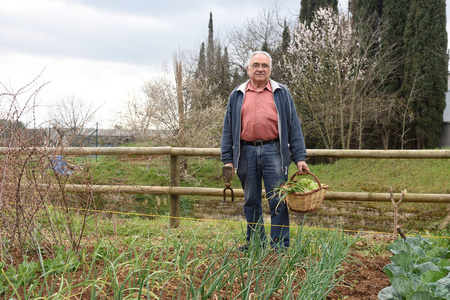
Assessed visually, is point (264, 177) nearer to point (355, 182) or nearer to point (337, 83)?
point (355, 182)

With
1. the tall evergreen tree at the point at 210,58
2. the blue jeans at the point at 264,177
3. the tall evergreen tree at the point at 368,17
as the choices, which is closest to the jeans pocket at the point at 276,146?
the blue jeans at the point at 264,177

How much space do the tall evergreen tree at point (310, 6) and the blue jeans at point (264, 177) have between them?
15.6 m

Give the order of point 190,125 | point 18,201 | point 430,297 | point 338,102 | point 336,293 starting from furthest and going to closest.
Answer: point 338,102 → point 190,125 → point 18,201 → point 336,293 → point 430,297

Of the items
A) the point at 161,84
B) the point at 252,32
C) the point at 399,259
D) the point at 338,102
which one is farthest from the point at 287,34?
the point at 399,259

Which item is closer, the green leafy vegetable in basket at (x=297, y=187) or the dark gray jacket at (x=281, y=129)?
the green leafy vegetable in basket at (x=297, y=187)

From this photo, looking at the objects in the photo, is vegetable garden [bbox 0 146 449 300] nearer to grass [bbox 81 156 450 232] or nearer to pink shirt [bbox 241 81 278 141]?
pink shirt [bbox 241 81 278 141]

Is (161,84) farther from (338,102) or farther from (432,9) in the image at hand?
(432,9)

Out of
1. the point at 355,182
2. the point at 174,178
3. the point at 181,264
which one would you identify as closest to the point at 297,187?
the point at 181,264

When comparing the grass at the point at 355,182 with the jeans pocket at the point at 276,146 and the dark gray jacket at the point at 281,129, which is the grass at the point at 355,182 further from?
the jeans pocket at the point at 276,146

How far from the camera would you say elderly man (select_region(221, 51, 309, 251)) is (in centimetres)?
351

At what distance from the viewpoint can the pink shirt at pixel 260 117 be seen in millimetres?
3502

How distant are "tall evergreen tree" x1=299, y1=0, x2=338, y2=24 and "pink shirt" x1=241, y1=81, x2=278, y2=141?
608 inches

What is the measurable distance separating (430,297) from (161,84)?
1258 cm

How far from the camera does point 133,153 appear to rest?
195 inches
